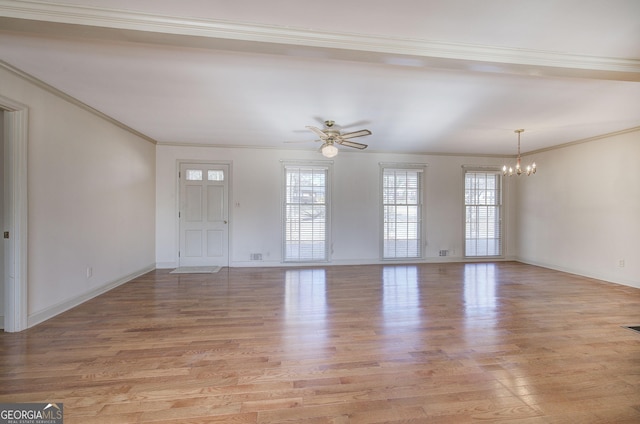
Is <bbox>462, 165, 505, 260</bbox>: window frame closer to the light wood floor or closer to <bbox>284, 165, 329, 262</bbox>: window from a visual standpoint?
the light wood floor

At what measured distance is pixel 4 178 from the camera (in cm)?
268

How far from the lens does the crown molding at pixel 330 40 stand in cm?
183

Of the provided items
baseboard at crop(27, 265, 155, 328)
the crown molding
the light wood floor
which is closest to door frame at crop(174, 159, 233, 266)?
baseboard at crop(27, 265, 155, 328)

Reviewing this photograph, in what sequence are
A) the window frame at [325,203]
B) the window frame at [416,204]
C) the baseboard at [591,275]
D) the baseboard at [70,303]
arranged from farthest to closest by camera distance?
the window frame at [416,204], the window frame at [325,203], the baseboard at [591,275], the baseboard at [70,303]

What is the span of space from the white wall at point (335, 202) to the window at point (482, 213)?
0.71 ft

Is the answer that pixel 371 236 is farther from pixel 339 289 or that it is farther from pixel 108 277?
pixel 108 277

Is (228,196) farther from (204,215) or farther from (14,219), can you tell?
(14,219)

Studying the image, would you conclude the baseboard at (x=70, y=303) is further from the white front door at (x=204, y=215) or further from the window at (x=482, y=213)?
the window at (x=482, y=213)

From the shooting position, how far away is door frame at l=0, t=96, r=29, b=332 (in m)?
2.68

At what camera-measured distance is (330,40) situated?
208 cm

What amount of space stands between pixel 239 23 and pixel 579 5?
234 cm

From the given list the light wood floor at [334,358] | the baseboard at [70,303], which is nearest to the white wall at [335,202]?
the baseboard at [70,303]

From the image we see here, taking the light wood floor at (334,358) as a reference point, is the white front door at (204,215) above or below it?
above

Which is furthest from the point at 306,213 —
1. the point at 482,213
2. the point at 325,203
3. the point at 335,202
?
the point at 482,213
